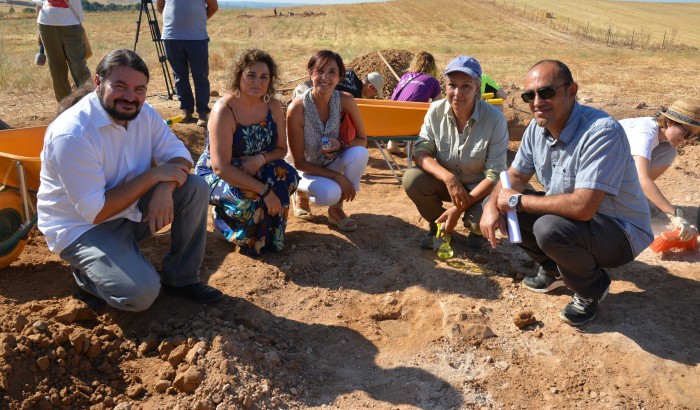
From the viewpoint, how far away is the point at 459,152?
3.86m

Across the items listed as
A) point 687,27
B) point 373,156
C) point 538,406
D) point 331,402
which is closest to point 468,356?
point 538,406

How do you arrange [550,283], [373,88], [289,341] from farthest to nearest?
[373,88]
[550,283]
[289,341]

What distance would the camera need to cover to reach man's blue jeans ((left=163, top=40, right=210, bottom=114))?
6.39m

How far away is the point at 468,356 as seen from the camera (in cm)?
303

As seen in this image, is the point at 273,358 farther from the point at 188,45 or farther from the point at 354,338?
the point at 188,45

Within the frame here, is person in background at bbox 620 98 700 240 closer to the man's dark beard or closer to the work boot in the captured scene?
the man's dark beard

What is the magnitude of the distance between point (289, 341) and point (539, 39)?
66.9 ft

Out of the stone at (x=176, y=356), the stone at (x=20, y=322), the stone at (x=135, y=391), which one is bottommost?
the stone at (x=135, y=391)

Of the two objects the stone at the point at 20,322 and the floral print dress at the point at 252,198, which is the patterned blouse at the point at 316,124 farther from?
the stone at the point at 20,322

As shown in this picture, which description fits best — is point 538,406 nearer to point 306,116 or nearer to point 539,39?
point 306,116

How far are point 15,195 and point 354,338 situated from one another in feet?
6.90

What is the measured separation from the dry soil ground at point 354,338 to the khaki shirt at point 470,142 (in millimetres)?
596

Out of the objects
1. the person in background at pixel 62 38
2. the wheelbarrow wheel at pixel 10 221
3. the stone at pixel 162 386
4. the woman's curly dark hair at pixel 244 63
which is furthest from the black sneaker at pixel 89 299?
the person in background at pixel 62 38

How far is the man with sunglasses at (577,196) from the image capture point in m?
2.86
